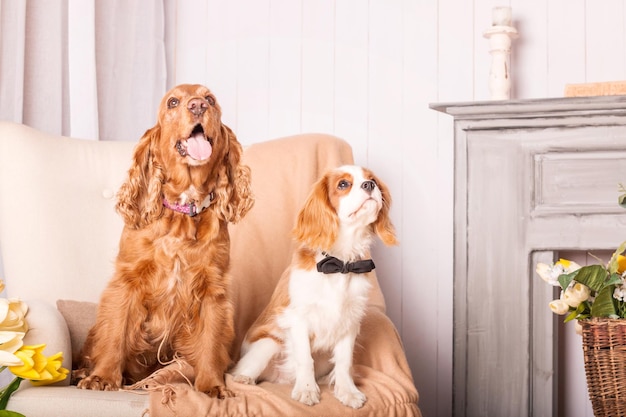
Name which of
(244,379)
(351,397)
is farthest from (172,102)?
(351,397)

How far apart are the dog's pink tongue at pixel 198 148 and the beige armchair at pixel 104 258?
0.52 meters

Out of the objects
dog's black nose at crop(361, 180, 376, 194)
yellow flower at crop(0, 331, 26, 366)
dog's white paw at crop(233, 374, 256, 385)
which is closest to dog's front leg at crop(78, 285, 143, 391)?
dog's white paw at crop(233, 374, 256, 385)

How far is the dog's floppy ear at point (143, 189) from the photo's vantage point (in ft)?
6.04

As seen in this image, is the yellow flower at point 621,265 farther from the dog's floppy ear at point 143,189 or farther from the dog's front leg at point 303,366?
the dog's floppy ear at point 143,189

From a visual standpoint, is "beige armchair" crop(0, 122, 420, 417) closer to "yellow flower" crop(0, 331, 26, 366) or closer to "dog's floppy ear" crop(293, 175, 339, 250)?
"dog's floppy ear" crop(293, 175, 339, 250)

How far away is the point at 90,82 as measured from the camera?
270 centimetres

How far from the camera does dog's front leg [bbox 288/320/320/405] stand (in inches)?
71.1

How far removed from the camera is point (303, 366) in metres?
1.88

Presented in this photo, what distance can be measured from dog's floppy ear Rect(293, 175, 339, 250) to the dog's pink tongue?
1.03 feet

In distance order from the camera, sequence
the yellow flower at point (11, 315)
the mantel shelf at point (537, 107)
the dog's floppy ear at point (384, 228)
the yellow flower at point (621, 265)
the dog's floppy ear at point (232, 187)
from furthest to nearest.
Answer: the mantel shelf at point (537, 107) → the dog's floppy ear at point (384, 228) → the dog's floppy ear at point (232, 187) → the yellow flower at point (621, 265) → the yellow flower at point (11, 315)

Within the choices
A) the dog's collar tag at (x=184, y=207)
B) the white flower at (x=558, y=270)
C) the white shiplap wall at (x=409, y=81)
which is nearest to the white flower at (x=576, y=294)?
the white flower at (x=558, y=270)

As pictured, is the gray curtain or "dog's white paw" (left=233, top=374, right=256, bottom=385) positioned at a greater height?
the gray curtain

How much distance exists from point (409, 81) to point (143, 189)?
1.42 m

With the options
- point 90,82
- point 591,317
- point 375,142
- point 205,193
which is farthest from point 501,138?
point 90,82
